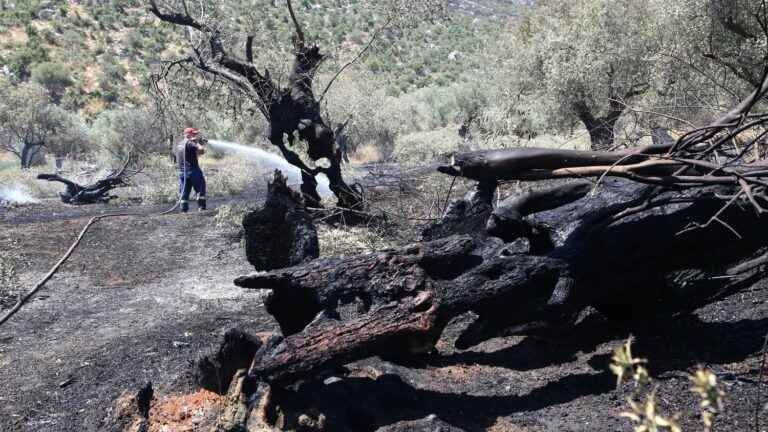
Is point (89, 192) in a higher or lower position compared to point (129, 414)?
lower

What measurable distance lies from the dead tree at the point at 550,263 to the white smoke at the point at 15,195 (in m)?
13.4

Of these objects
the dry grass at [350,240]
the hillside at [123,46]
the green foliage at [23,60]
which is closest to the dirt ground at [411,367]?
the dry grass at [350,240]

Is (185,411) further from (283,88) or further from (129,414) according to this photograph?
(283,88)

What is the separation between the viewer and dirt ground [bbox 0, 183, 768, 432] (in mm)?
3707

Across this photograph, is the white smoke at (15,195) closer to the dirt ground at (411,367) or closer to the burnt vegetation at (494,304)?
the dirt ground at (411,367)

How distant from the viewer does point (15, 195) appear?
1655 centimetres

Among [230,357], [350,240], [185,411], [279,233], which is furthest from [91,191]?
[230,357]

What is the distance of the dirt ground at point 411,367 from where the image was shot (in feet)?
12.2

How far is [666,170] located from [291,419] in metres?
2.49

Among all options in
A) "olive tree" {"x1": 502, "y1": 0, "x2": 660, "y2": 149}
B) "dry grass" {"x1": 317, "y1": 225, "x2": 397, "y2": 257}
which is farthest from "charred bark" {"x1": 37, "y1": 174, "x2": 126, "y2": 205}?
"olive tree" {"x1": 502, "y1": 0, "x2": 660, "y2": 149}

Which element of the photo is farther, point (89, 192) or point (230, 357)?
point (89, 192)

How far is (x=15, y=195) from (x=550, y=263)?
53.2ft

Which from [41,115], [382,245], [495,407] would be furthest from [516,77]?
[41,115]

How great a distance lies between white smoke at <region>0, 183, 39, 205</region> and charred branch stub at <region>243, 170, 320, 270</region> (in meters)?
11.8
